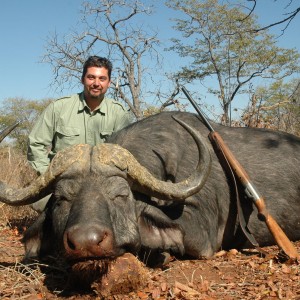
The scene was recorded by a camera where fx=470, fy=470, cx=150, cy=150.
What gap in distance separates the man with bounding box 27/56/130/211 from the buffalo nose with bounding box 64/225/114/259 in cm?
288

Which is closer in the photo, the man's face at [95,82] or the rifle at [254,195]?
the rifle at [254,195]

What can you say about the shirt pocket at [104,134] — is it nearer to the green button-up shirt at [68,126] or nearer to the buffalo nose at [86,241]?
the green button-up shirt at [68,126]

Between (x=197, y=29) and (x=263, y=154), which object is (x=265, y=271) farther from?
(x=197, y=29)

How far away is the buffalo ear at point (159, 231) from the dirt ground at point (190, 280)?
194 mm

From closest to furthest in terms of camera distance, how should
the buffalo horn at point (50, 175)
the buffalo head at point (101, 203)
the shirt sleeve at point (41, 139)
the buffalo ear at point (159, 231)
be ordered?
the buffalo head at point (101, 203) < the buffalo horn at point (50, 175) < the buffalo ear at point (159, 231) < the shirt sleeve at point (41, 139)

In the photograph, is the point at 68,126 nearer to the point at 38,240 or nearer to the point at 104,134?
the point at 104,134

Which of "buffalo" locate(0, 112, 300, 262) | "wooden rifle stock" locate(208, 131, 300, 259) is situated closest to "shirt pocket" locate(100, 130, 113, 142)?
"buffalo" locate(0, 112, 300, 262)

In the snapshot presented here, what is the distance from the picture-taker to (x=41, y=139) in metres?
5.89

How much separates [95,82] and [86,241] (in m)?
3.21

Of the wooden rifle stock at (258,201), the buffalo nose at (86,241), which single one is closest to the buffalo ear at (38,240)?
the buffalo nose at (86,241)

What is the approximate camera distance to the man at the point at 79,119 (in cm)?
588

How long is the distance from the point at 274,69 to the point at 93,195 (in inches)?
919

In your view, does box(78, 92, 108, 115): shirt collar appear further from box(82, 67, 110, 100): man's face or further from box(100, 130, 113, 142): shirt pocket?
box(100, 130, 113, 142): shirt pocket

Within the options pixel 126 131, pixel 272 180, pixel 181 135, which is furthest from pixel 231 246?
pixel 126 131
